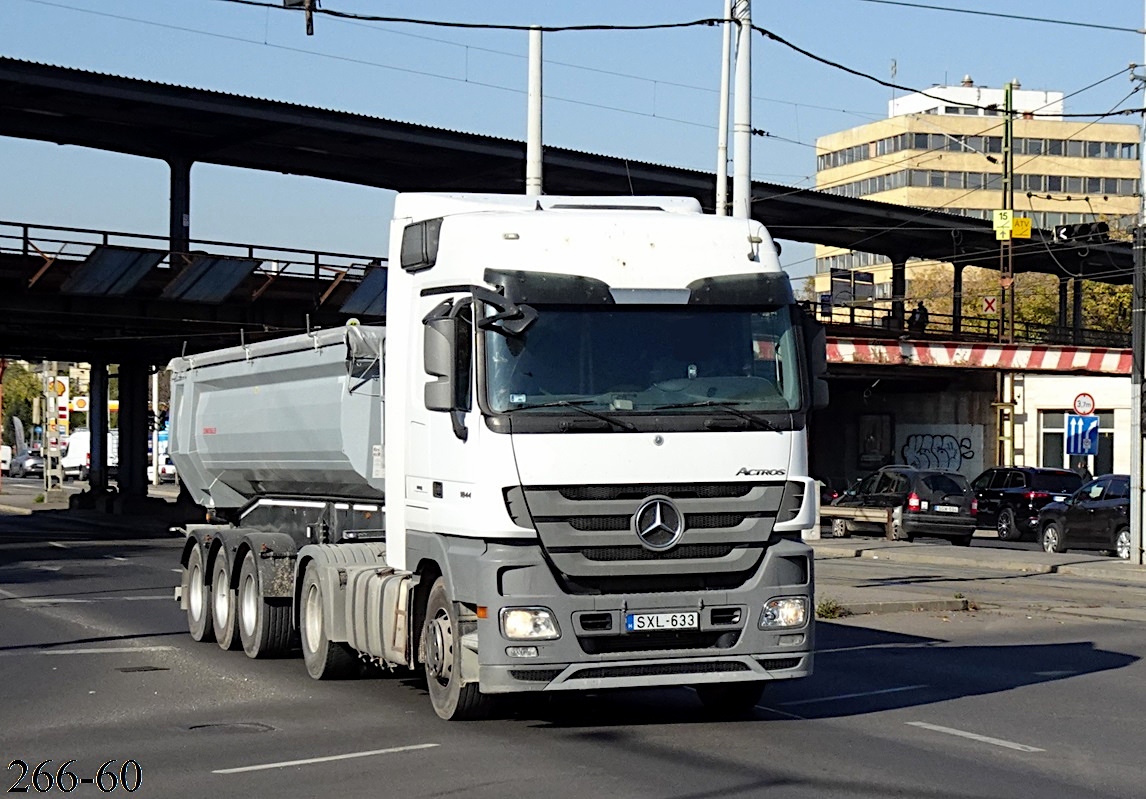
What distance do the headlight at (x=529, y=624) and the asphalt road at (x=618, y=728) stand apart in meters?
0.66

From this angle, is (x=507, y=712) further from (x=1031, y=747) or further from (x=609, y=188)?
(x=609, y=188)

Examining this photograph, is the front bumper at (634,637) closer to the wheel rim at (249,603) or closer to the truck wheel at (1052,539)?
the wheel rim at (249,603)

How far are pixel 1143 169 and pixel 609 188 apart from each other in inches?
945

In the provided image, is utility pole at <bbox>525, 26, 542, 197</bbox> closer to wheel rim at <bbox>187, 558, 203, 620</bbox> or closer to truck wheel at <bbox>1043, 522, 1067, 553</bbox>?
wheel rim at <bbox>187, 558, 203, 620</bbox>

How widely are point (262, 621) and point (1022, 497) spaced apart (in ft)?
89.9

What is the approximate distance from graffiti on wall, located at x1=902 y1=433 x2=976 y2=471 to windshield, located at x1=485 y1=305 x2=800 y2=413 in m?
45.4

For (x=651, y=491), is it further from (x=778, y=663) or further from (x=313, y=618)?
(x=313, y=618)

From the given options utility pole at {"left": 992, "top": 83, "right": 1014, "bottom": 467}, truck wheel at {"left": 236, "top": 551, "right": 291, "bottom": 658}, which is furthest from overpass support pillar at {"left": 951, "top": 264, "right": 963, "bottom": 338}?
truck wheel at {"left": 236, "top": 551, "right": 291, "bottom": 658}

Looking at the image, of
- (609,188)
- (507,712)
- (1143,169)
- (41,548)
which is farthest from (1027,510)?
(507,712)

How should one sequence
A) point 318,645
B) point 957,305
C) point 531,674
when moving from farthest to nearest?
point 957,305 < point 318,645 < point 531,674

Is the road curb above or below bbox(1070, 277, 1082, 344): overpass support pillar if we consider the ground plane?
below

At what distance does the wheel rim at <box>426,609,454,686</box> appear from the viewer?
10.5 meters

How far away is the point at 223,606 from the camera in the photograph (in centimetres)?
1555

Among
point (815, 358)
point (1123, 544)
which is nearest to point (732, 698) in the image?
point (815, 358)
